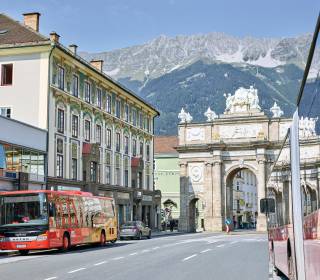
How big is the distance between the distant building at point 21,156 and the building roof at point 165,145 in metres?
50.8

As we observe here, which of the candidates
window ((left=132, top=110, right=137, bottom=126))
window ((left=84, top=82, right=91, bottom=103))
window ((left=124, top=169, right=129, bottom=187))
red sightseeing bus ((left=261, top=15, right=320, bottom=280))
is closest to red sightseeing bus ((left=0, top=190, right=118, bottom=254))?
red sightseeing bus ((left=261, top=15, right=320, bottom=280))

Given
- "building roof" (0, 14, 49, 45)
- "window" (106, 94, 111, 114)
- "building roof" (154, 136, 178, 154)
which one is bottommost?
"window" (106, 94, 111, 114)

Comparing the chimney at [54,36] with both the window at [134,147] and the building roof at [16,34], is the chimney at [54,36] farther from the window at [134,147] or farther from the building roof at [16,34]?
the window at [134,147]

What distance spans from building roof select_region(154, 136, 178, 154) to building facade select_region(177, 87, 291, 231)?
1472 cm

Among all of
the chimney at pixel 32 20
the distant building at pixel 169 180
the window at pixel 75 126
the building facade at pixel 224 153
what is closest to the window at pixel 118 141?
the window at pixel 75 126

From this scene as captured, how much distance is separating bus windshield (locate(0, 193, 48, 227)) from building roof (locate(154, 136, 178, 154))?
6189 cm

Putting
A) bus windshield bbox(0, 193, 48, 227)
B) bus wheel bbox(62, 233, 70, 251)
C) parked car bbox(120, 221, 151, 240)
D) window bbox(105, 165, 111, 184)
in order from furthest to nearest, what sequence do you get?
1. window bbox(105, 165, 111, 184)
2. parked car bbox(120, 221, 151, 240)
3. bus wheel bbox(62, 233, 70, 251)
4. bus windshield bbox(0, 193, 48, 227)

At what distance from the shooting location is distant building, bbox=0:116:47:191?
108 feet

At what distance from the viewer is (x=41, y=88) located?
38.2 meters

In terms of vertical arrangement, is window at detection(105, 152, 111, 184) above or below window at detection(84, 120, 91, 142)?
below

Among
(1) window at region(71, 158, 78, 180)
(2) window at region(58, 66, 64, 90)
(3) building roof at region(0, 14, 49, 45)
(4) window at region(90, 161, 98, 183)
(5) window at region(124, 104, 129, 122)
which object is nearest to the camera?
(3) building roof at region(0, 14, 49, 45)

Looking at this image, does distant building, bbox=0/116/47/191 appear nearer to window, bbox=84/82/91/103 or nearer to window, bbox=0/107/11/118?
window, bbox=0/107/11/118

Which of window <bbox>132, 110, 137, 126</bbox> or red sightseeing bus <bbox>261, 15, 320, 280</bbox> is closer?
red sightseeing bus <bbox>261, 15, 320, 280</bbox>

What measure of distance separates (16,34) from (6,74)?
125 inches
